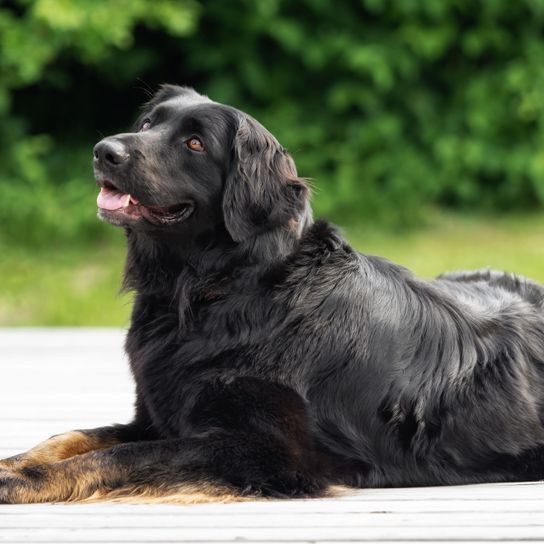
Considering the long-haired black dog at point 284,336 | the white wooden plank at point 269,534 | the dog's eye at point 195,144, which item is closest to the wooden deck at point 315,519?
the white wooden plank at point 269,534

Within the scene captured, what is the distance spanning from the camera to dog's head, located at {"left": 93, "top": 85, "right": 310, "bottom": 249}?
3459mm

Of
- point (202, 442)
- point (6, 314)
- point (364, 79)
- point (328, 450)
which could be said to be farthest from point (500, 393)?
point (364, 79)

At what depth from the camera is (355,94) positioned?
10.2 meters

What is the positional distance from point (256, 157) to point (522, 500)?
4.36ft

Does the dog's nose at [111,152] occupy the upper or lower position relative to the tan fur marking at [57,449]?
upper

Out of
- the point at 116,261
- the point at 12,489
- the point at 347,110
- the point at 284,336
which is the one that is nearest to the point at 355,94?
the point at 347,110

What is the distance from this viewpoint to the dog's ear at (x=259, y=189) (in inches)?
138

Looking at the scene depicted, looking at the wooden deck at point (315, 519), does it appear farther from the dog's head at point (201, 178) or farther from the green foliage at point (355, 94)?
the green foliage at point (355, 94)

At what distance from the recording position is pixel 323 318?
3459 millimetres

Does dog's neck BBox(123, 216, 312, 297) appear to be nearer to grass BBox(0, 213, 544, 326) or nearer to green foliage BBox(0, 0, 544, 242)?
grass BBox(0, 213, 544, 326)

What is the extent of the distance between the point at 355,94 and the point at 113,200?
6913 mm

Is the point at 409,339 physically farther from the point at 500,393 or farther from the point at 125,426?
the point at 125,426

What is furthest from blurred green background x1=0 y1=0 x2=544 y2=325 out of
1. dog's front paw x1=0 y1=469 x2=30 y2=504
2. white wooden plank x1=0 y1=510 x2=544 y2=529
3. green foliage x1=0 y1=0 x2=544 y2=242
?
white wooden plank x1=0 y1=510 x2=544 y2=529

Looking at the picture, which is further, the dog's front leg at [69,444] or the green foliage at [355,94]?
the green foliage at [355,94]
